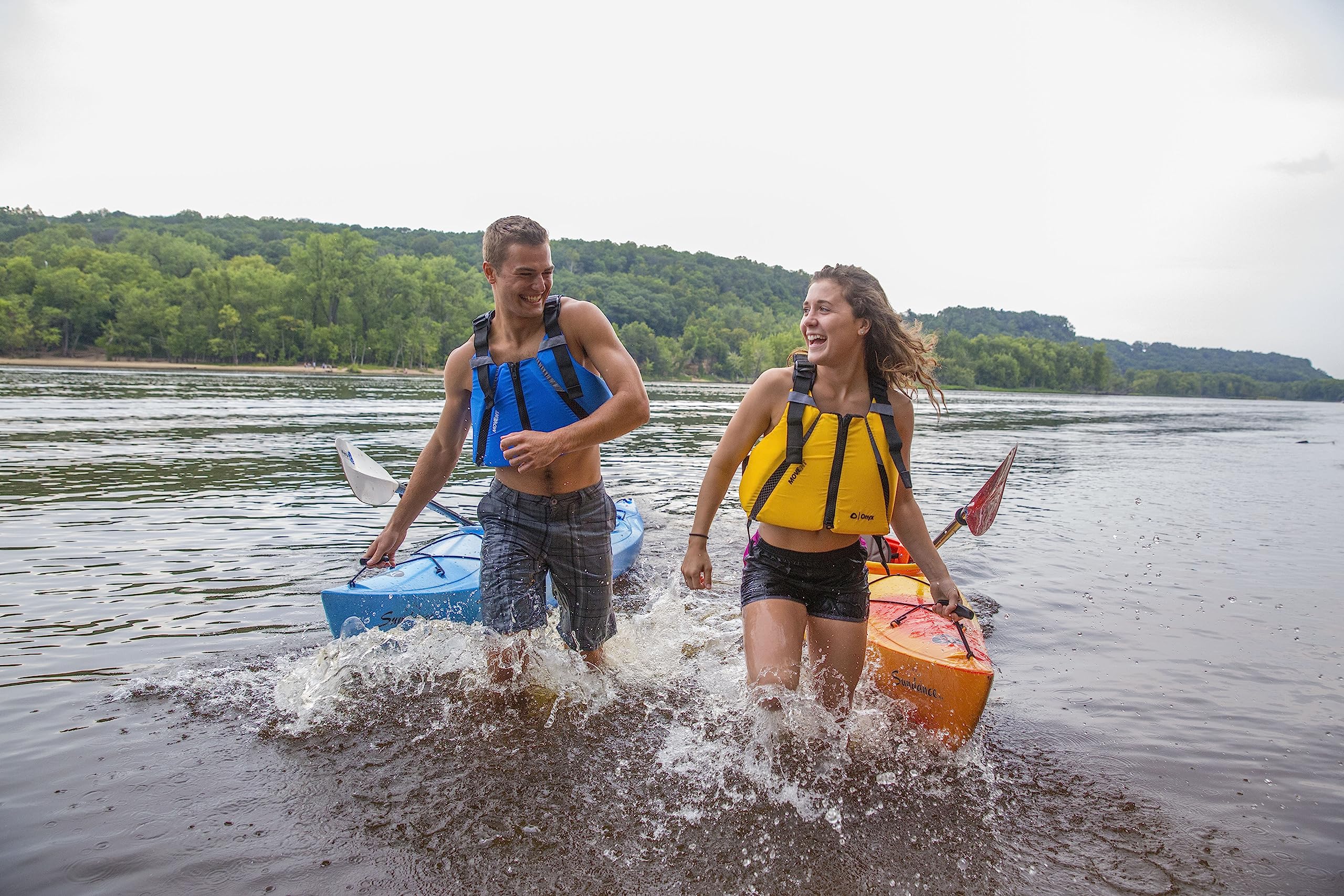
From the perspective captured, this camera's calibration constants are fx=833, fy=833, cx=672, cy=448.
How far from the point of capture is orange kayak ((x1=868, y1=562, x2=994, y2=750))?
4.79 metres

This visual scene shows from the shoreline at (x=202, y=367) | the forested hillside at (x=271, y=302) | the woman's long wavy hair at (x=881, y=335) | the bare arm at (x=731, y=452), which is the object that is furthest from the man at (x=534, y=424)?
the forested hillside at (x=271, y=302)

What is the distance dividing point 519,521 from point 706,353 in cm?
14229

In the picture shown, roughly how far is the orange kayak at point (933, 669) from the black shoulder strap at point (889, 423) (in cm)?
118

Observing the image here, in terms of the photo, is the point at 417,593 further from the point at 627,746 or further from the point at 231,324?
the point at 231,324

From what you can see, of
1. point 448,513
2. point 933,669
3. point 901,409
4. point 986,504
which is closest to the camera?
point 901,409

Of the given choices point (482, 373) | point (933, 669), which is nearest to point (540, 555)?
point (482, 373)

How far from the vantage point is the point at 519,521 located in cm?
450

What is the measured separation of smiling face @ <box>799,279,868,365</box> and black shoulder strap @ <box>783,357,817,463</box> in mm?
72

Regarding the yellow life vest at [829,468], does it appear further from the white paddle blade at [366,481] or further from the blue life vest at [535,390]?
the white paddle blade at [366,481]

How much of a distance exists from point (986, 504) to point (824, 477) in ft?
10.2

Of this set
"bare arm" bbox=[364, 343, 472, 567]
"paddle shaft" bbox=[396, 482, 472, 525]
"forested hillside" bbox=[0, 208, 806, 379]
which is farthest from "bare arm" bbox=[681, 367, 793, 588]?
"forested hillside" bbox=[0, 208, 806, 379]

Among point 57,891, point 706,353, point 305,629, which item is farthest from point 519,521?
point 706,353

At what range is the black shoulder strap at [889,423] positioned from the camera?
4.27 meters

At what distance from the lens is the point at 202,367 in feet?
310
